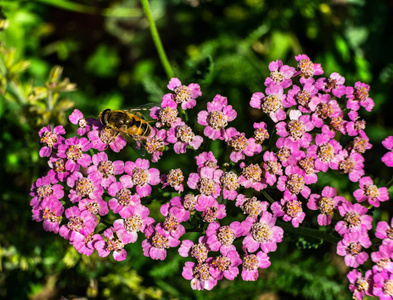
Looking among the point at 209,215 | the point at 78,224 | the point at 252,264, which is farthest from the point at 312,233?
the point at 78,224

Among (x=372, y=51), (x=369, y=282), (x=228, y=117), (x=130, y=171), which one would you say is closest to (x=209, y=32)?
(x=372, y=51)

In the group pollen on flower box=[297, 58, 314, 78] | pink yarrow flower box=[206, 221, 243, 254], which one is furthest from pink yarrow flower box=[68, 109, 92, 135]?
pollen on flower box=[297, 58, 314, 78]

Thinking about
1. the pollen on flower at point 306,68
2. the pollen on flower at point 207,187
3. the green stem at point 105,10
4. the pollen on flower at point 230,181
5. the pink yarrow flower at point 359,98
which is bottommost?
the pollen on flower at point 207,187

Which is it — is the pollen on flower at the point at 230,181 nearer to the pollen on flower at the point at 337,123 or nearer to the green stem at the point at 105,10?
the pollen on flower at the point at 337,123

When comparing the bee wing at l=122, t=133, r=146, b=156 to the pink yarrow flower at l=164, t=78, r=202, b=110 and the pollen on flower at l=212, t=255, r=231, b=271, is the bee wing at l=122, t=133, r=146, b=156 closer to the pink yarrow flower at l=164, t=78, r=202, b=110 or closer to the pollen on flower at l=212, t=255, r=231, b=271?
the pink yarrow flower at l=164, t=78, r=202, b=110

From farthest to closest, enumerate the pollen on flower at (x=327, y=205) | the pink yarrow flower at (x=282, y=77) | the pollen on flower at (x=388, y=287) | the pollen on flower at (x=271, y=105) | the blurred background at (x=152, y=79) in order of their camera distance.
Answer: the blurred background at (x=152, y=79)
the pink yarrow flower at (x=282, y=77)
the pollen on flower at (x=271, y=105)
the pollen on flower at (x=327, y=205)
the pollen on flower at (x=388, y=287)

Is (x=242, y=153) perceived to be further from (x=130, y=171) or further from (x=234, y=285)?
(x=234, y=285)

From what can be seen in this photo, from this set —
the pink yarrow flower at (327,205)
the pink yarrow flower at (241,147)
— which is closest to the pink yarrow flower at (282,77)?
the pink yarrow flower at (241,147)
